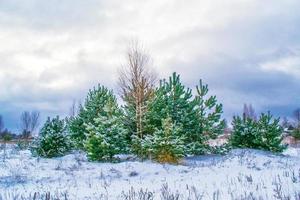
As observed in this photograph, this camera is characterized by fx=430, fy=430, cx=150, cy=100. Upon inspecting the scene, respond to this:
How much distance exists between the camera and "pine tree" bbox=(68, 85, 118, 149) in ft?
97.0

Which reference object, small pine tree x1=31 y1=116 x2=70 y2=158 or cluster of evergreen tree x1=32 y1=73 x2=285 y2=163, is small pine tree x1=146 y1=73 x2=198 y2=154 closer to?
cluster of evergreen tree x1=32 y1=73 x2=285 y2=163

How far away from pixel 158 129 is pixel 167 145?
9.33ft

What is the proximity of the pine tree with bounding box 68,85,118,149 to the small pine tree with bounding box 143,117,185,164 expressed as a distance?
8.00 m

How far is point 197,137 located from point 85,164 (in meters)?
7.81

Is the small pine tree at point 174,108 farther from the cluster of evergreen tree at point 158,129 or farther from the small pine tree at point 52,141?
the small pine tree at point 52,141

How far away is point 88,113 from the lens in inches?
1178

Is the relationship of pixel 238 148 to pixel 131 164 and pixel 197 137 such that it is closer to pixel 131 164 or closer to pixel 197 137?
pixel 197 137

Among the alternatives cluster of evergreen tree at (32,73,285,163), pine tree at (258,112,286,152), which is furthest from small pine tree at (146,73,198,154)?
pine tree at (258,112,286,152)

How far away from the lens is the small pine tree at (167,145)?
2138 cm

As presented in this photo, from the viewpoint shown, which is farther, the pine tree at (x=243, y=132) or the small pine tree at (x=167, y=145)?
the pine tree at (x=243, y=132)

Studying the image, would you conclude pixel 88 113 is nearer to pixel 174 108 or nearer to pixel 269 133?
pixel 174 108

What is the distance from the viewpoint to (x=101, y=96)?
30.3 m

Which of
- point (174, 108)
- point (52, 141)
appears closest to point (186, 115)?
point (174, 108)

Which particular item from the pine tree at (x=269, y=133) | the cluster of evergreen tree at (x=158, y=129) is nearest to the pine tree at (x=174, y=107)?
the cluster of evergreen tree at (x=158, y=129)
